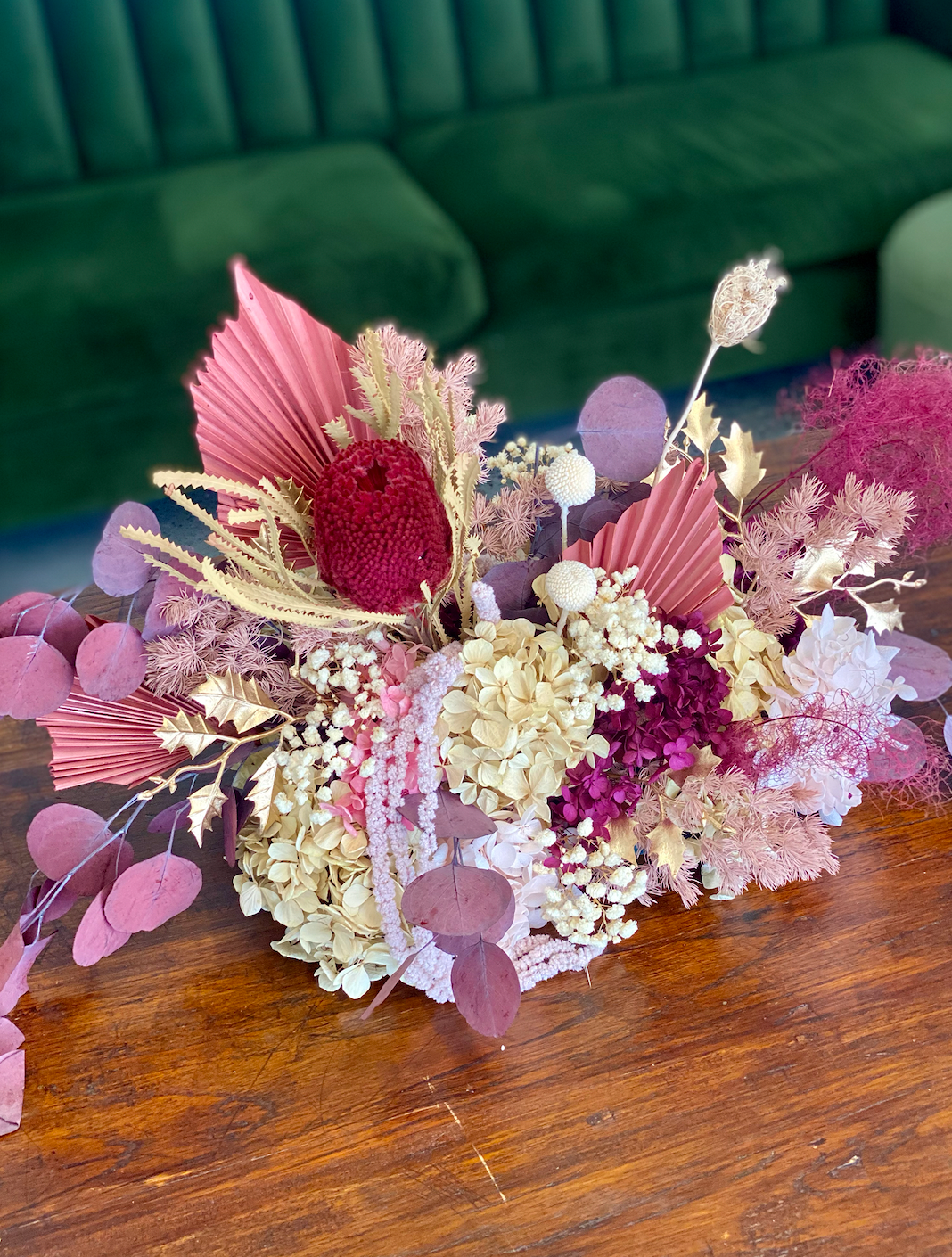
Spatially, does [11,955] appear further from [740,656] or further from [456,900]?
[740,656]

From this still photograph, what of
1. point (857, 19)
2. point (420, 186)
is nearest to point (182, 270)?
point (420, 186)

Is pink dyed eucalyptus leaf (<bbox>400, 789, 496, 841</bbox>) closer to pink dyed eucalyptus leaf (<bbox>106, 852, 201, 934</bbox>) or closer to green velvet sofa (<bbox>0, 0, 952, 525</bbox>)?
pink dyed eucalyptus leaf (<bbox>106, 852, 201, 934</bbox>)

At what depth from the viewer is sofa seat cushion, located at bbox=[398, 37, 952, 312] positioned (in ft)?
5.88

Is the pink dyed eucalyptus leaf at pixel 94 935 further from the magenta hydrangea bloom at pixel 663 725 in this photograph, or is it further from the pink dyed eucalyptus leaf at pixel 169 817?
the magenta hydrangea bloom at pixel 663 725

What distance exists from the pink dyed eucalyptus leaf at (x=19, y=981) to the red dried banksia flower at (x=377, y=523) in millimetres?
302

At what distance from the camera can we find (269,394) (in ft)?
1.93

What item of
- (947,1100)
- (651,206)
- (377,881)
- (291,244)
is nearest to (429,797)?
(377,881)

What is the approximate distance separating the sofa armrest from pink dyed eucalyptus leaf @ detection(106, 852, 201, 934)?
2.27m

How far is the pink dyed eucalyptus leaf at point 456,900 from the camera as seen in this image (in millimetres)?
565

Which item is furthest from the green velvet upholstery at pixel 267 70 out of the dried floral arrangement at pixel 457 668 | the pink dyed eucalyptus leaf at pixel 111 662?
the pink dyed eucalyptus leaf at pixel 111 662

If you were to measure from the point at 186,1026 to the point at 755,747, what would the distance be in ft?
1.17

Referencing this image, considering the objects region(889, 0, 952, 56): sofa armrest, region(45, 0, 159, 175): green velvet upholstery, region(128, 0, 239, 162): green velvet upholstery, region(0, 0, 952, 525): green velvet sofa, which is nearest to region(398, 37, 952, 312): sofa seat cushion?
region(0, 0, 952, 525): green velvet sofa

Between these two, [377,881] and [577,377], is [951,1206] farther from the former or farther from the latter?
[577,377]

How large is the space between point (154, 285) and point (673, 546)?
1.30 meters
